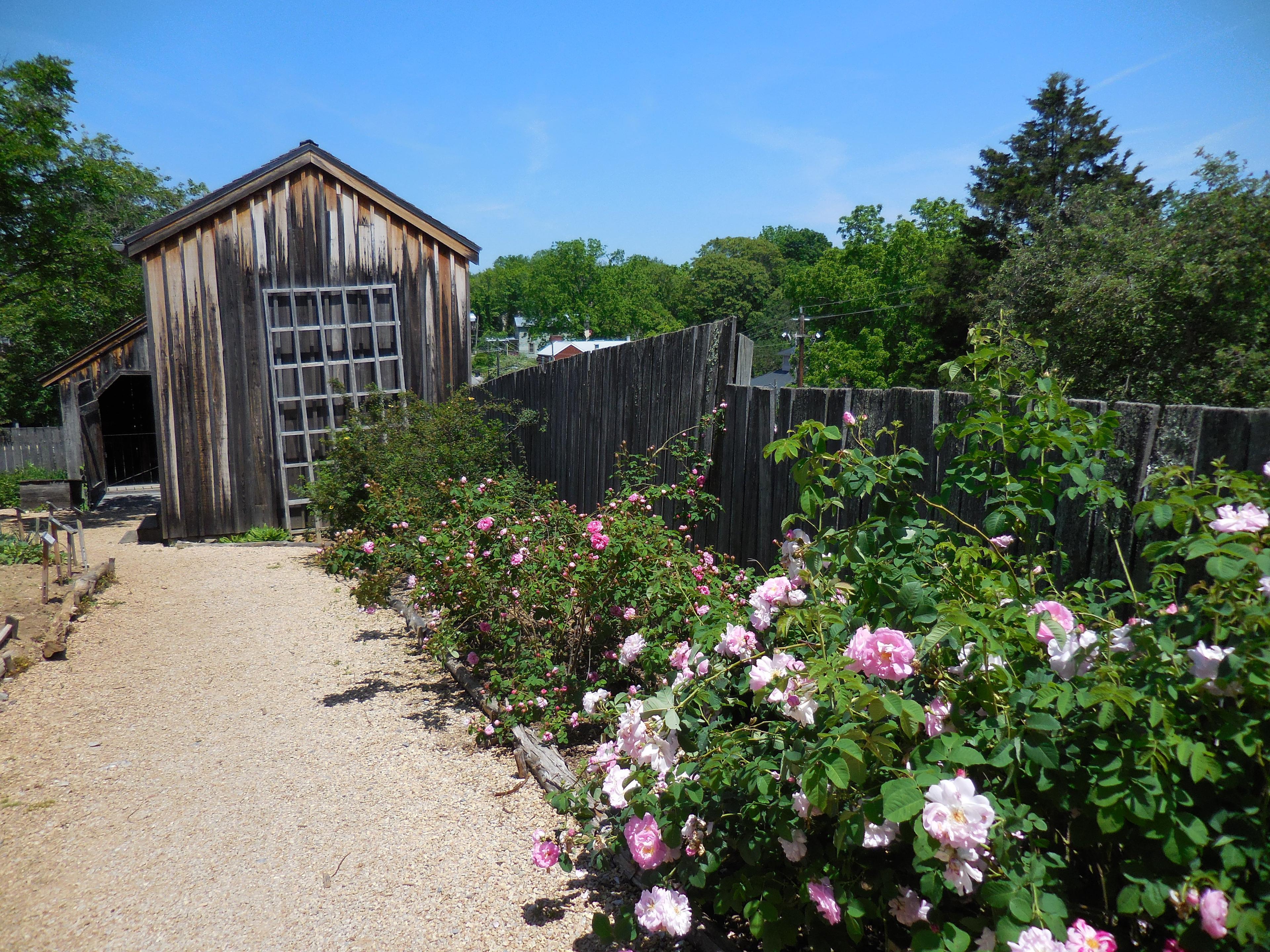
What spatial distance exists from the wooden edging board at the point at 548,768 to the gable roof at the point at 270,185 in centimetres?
584

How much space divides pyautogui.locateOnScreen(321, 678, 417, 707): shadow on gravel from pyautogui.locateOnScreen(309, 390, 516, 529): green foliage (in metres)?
2.47

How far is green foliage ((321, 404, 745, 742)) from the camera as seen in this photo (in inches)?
133

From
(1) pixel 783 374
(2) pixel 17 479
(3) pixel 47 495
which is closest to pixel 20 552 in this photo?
(3) pixel 47 495

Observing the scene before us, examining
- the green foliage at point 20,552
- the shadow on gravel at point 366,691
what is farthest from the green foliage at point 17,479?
the shadow on gravel at point 366,691

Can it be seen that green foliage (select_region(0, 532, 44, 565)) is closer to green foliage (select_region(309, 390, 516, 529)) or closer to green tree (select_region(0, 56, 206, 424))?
green foliage (select_region(309, 390, 516, 529))

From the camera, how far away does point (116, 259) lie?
14.1 m

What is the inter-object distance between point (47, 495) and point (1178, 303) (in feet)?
65.5

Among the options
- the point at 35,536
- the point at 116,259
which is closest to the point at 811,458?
the point at 35,536

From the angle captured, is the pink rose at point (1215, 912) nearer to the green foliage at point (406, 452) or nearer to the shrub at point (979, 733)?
the shrub at point (979, 733)

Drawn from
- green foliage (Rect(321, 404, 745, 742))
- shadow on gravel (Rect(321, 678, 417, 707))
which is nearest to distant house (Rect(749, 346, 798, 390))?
green foliage (Rect(321, 404, 745, 742))

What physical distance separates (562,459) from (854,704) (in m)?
5.79

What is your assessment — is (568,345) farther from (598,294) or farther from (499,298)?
(499,298)

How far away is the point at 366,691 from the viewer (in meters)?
4.46

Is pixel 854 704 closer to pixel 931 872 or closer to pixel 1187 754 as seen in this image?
pixel 931 872
